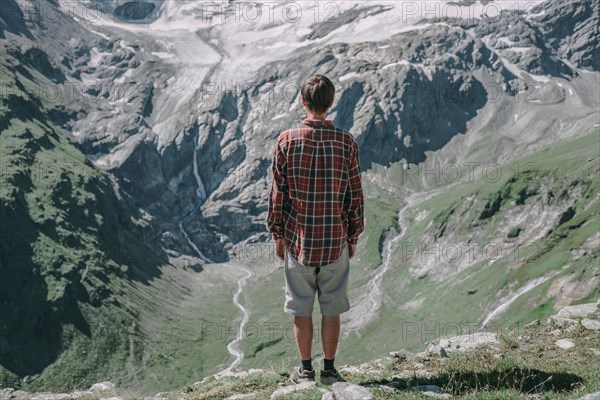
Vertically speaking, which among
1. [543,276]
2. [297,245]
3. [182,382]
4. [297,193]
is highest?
[297,193]

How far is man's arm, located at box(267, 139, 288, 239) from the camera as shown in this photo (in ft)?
39.1

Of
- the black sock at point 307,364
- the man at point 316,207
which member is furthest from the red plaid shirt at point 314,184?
the black sock at point 307,364

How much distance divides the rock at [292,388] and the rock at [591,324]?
35.6 ft

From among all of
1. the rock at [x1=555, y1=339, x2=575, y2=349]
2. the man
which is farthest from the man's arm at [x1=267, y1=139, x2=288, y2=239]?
the rock at [x1=555, y1=339, x2=575, y2=349]

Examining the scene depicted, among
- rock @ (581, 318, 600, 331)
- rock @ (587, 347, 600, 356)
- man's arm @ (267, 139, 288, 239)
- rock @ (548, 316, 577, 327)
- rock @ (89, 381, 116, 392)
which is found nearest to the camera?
man's arm @ (267, 139, 288, 239)

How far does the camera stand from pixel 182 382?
181m

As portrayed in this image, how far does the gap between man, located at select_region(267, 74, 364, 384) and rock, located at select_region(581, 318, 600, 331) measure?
10702 mm

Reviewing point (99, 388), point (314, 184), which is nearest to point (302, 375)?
point (314, 184)

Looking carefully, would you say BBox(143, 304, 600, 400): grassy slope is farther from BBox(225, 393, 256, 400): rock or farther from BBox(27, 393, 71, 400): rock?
BBox(27, 393, 71, 400): rock

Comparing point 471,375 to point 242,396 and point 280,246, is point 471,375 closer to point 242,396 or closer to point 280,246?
point 280,246

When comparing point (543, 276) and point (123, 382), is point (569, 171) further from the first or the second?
point (123, 382)

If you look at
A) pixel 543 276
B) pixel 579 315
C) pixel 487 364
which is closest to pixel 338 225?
pixel 487 364

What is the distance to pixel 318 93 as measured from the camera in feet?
38.0

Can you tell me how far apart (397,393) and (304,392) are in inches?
81.8
